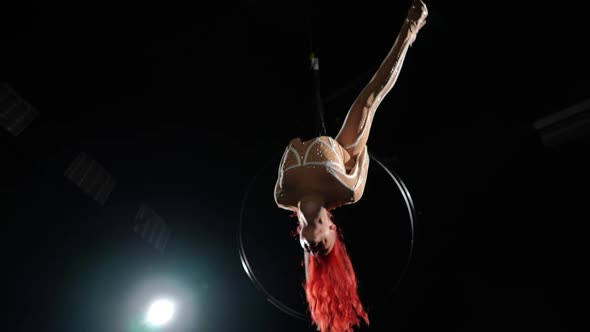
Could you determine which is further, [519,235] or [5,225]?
[519,235]

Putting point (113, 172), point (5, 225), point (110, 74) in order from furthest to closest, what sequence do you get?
point (113, 172)
point (110, 74)
point (5, 225)

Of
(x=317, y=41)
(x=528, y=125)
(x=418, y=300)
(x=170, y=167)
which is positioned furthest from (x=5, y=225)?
(x=528, y=125)

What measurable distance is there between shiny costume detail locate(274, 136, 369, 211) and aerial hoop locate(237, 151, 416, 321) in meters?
1.27

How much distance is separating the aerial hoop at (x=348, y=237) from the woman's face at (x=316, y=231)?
4.56 ft

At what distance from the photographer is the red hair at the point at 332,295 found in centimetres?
138

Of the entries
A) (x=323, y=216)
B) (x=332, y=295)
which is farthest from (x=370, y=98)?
(x=332, y=295)

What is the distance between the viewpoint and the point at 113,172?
3139 millimetres

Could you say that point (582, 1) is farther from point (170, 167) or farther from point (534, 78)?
point (170, 167)

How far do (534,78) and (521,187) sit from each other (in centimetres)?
102

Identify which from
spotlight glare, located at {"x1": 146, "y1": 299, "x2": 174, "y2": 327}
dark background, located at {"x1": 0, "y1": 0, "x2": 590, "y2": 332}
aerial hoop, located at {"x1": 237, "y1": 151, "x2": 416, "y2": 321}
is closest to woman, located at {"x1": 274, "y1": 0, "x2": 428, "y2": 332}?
dark background, located at {"x1": 0, "y1": 0, "x2": 590, "y2": 332}

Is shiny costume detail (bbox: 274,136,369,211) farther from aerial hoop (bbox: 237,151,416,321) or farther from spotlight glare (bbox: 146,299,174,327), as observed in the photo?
spotlight glare (bbox: 146,299,174,327)

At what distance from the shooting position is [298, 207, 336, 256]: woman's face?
133 centimetres

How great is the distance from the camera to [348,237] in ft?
9.83

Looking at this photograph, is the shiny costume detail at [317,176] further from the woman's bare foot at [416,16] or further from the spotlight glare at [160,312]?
the spotlight glare at [160,312]
